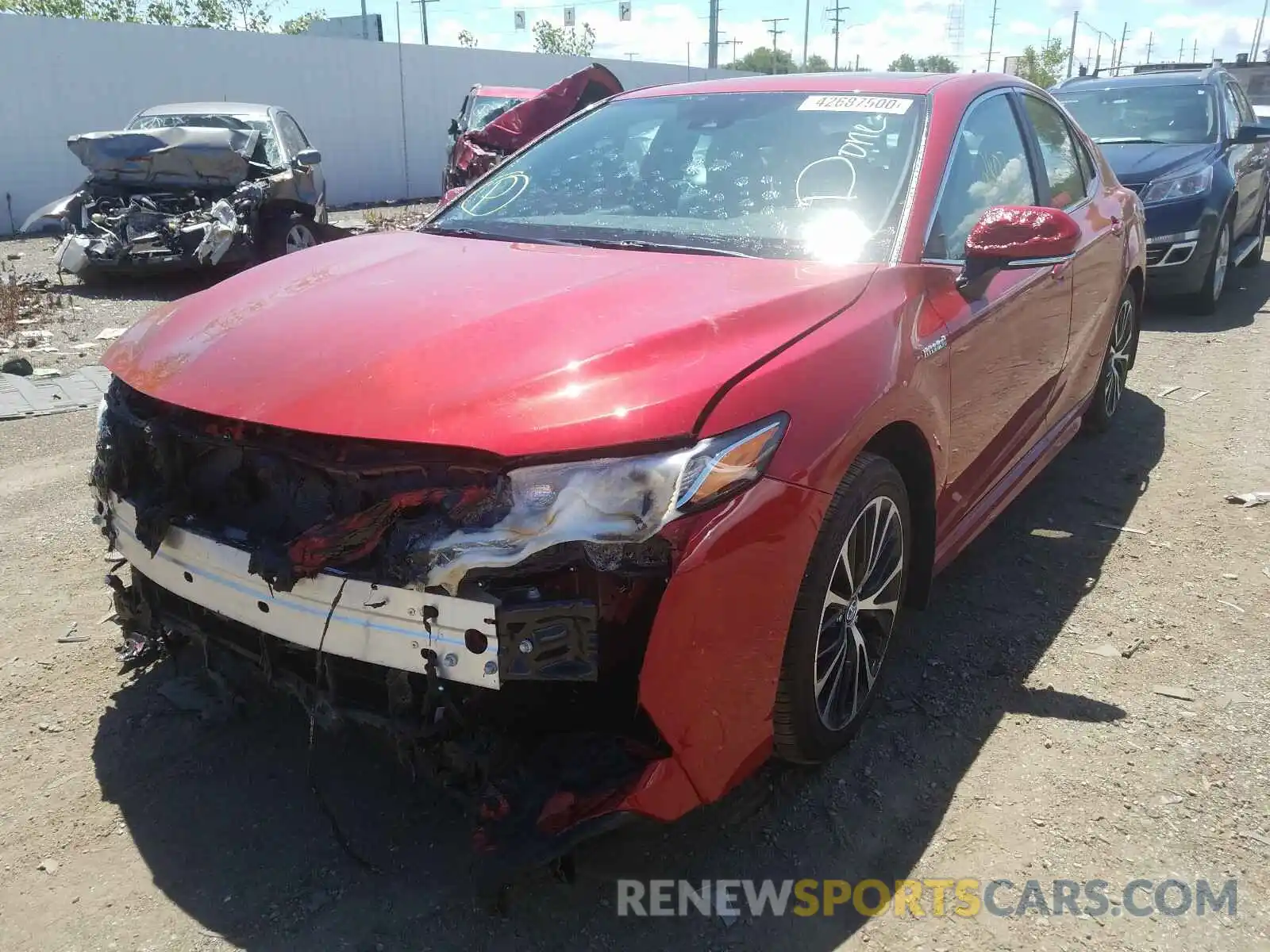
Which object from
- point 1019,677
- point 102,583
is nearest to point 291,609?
point 102,583

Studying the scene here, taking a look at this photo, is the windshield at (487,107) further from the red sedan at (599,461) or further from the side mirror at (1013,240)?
the side mirror at (1013,240)

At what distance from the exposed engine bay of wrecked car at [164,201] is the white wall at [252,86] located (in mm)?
7275

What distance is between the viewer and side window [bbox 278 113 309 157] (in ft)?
35.6

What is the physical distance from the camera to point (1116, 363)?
509cm

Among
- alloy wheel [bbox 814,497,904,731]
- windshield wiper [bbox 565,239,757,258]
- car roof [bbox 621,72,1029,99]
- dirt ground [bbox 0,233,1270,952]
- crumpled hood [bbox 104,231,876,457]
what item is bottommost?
dirt ground [bbox 0,233,1270,952]

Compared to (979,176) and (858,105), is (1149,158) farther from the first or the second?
(858,105)

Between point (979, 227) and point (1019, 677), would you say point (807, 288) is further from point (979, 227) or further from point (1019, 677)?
point (1019, 677)

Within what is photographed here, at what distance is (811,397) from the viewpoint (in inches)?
85.4

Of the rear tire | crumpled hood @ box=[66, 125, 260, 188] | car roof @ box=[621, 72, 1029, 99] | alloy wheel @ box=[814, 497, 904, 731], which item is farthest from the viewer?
the rear tire

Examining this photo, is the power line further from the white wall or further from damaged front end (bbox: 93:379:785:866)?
damaged front end (bbox: 93:379:785:866)

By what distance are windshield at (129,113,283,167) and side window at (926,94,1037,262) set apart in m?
8.64

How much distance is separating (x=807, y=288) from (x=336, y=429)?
1194 millimetres

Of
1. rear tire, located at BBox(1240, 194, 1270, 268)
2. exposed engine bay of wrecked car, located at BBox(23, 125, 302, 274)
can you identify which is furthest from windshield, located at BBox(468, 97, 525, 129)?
rear tire, located at BBox(1240, 194, 1270, 268)

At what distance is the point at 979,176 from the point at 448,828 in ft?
8.45
